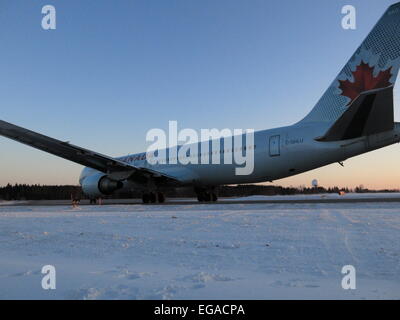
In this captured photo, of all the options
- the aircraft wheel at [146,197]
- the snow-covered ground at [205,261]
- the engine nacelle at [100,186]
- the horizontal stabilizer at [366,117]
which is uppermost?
the horizontal stabilizer at [366,117]

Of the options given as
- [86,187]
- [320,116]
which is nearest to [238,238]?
[320,116]

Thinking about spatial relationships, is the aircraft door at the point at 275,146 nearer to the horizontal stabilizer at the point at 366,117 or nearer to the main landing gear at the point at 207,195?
the horizontal stabilizer at the point at 366,117

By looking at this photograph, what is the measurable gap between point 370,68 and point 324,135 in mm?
3148

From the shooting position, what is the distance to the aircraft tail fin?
1339 cm

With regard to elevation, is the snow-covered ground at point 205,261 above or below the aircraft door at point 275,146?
below

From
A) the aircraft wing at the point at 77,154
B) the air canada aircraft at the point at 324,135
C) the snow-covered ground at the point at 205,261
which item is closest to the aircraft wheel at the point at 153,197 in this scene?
the air canada aircraft at the point at 324,135

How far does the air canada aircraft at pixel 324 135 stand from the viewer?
13.0 m

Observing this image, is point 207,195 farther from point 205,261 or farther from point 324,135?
point 205,261

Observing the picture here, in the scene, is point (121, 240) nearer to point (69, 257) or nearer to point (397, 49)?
point (69, 257)

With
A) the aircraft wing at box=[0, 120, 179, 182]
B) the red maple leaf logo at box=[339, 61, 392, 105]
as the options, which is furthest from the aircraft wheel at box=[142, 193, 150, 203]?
the red maple leaf logo at box=[339, 61, 392, 105]

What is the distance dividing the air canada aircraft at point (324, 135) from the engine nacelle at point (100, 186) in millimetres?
55

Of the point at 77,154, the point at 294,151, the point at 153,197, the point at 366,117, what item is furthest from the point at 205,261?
the point at 153,197

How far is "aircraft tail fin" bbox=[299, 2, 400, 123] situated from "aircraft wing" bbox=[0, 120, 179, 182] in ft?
30.7
